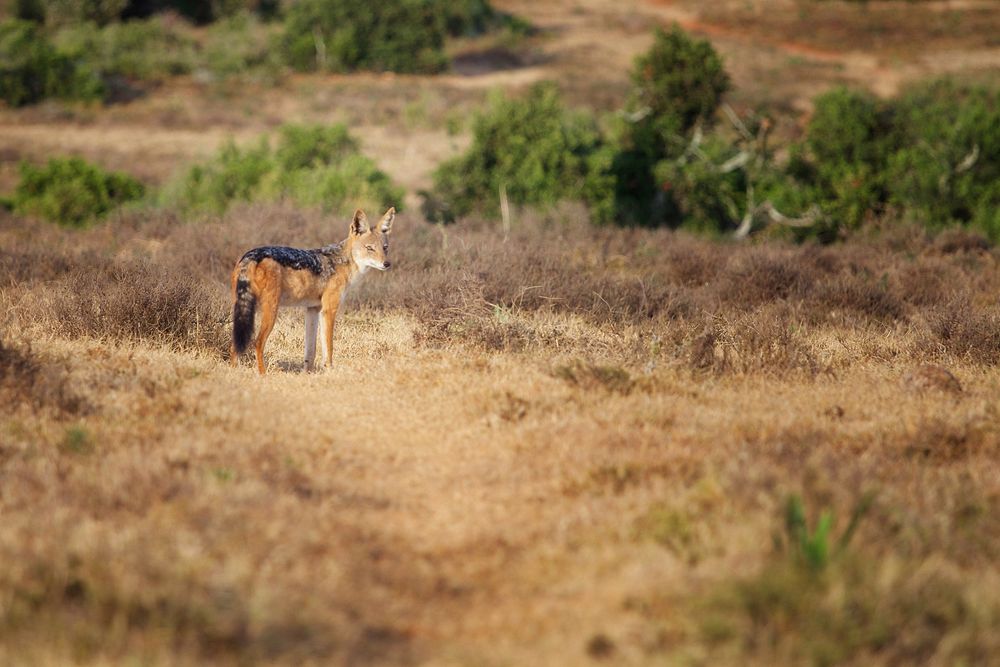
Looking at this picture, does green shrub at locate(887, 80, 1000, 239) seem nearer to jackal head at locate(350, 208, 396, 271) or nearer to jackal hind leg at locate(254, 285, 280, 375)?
jackal head at locate(350, 208, 396, 271)

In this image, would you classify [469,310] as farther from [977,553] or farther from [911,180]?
[911,180]

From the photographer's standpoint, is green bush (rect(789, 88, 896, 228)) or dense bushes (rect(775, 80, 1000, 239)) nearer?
dense bushes (rect(775, 80, 1000, 239))

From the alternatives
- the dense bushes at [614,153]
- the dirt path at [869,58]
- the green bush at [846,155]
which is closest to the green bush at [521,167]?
the dense bushes at [614,153]

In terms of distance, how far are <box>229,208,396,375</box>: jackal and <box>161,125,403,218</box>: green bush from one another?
8.80 metres

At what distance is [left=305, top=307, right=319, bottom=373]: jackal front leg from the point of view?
9.25 meters

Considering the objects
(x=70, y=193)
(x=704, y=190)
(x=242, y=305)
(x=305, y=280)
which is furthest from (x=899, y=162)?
(x=70, y=193)

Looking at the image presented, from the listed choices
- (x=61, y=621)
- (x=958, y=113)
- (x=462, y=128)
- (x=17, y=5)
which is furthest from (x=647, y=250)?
(x=17, y=5)

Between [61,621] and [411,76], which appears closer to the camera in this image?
[61,621]

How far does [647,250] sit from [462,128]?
10.7m

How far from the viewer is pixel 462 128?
25344 millimetres

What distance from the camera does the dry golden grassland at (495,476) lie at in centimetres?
446

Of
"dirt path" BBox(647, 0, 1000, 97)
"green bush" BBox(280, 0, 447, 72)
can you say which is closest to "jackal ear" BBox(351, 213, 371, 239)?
"dirt path" BBox(647, 0, 1000, 97)

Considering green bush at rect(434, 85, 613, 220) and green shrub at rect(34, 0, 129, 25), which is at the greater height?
green shrub at rect(34, 0, 129, 25)

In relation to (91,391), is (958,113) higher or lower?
higher
